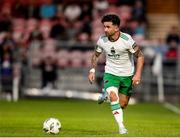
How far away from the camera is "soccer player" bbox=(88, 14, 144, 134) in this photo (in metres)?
14.0

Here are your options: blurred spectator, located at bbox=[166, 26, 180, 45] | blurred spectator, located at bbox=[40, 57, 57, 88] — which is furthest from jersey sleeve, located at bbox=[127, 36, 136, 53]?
blurred spectator, located at bbox=[166, 26, 180, 45]

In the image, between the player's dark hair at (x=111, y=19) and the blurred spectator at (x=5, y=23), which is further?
the blurred spectator at (x=5, y=23)

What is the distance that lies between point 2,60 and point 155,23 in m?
7.60

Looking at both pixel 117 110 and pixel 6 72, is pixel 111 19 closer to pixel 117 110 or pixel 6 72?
pixel 117 110

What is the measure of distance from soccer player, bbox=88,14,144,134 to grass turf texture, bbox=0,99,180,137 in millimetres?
604

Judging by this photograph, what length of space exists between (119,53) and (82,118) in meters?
6.10

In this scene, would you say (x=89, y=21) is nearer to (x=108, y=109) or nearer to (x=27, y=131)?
(x=108, y=109)

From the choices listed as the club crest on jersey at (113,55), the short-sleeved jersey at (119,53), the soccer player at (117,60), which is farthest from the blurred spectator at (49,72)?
the club crest on jersey at (113,55)

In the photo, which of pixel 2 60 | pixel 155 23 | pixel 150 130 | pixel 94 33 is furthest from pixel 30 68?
pixel 150 130

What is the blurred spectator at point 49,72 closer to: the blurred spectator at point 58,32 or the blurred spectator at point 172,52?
the blurred spectator at point 58,32

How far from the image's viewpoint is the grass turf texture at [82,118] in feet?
47.3

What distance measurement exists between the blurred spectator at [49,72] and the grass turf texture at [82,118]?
646 millimetres

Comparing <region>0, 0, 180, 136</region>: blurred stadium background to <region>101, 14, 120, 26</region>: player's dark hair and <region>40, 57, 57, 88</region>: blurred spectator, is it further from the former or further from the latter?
<region>101, 14, 120, 26</region>: player's dark hair

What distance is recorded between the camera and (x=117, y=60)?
1445 cm
